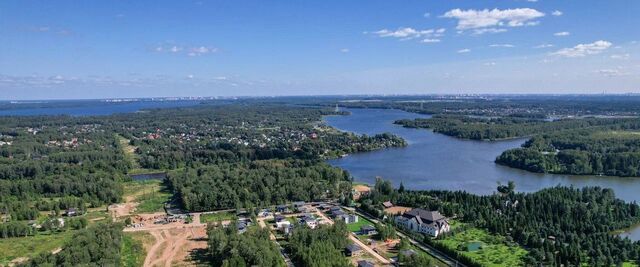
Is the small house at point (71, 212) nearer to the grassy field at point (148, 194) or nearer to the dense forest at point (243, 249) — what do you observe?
the grassy field at point (148, 194)

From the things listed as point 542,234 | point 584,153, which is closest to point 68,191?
point 542,234

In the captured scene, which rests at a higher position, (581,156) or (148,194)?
(581,156)

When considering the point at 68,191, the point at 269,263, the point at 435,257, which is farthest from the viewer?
the point at 68,191

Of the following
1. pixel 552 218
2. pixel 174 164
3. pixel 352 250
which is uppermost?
pixel 552 218

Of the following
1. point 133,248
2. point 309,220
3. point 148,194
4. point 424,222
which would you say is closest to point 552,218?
point 424,222

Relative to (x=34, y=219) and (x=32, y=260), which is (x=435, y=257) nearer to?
(x=32, y=260)

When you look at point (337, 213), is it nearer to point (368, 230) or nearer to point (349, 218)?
point (349, 218)

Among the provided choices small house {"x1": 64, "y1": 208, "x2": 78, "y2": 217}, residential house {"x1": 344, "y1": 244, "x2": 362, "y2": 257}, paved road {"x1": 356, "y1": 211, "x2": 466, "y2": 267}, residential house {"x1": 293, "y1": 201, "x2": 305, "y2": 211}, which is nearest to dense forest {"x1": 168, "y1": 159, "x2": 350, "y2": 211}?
residential house {"x1": 293, "y1": 201, "x2": 305, "y2": 211}
